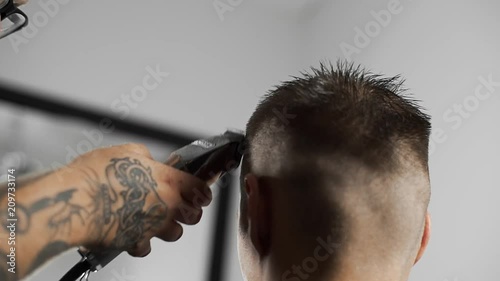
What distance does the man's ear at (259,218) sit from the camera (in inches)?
34.6

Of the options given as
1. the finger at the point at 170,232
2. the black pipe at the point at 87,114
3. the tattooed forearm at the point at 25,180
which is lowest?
the finger at the point at 170,232

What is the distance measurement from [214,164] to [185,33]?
1.52 m

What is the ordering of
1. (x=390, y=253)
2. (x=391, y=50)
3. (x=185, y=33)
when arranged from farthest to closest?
1. (x=185, y=33)
2. (x=391, y=50)
3. (x=390, y=253)

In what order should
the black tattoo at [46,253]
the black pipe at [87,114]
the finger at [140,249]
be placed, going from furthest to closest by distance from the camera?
the black pipe at [87,114] → the finger at [140,249] → the black tattoo at [46,253]

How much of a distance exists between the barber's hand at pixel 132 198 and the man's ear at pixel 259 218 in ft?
0.29

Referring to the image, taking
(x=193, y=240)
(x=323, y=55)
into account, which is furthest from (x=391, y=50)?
(x=193, y=240)

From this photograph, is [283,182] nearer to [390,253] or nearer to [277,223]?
[277,223]

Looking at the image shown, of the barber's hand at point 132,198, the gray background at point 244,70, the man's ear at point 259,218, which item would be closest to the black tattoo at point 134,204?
the barber's hand at point 132,198

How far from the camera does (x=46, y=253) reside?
0.81 metres

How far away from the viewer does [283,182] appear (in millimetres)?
882

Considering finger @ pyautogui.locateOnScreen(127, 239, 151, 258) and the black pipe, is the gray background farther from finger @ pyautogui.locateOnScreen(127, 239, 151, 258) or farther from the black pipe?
finger @ pyautogui.locateOnScreen(127, 239, 151, 258)

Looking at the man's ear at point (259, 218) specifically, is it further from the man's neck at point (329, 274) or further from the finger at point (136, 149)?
the finger at point (136, 149)

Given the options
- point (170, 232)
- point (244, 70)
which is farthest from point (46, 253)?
point (244, 70)

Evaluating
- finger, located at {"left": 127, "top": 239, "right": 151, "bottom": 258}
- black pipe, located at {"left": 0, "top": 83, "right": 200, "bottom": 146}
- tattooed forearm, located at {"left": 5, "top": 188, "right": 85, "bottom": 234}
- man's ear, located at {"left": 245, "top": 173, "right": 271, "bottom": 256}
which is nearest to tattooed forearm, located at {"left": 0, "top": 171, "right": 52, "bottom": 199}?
tattooed forearm, located at {"left": 5, "top": 188, "right": 85, "bottom": 234}
